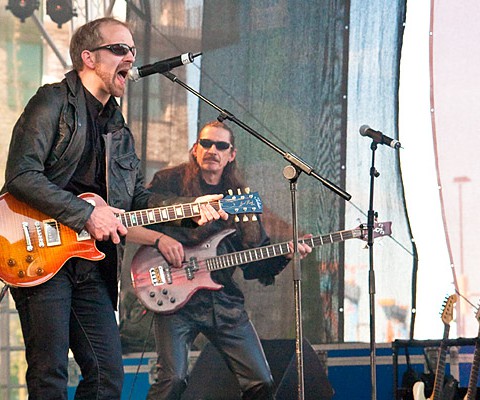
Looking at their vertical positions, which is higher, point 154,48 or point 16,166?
point 154,48

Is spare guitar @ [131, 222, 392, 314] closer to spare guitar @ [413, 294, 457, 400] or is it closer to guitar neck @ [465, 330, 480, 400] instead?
spare guitar @ [413, 294, 457, 400]

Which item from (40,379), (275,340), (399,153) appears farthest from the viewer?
(399,153)

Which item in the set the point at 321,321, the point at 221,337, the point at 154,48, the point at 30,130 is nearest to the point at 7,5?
the point at 154,48

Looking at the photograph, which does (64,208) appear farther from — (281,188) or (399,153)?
(399,153)

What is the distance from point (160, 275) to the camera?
514 cm

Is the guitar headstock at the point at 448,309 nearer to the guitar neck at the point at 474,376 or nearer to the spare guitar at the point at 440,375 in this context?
the spare guitar at the point at 440,375

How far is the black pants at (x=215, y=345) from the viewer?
5203mm

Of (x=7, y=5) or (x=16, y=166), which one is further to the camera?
(x=7, y=5)

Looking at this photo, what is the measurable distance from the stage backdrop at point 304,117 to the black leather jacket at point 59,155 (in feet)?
5.16

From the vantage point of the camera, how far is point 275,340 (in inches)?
217

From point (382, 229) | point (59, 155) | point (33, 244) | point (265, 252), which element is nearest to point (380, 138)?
point (382, 229)

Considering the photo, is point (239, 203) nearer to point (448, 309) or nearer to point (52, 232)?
point (52, 232)

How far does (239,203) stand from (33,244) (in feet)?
3.47

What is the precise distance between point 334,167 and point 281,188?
0.38 metres
